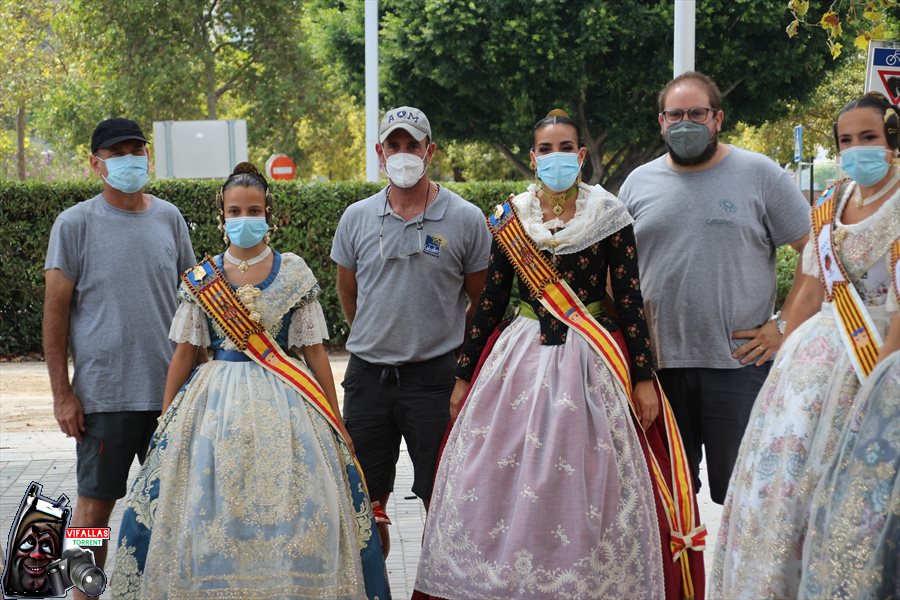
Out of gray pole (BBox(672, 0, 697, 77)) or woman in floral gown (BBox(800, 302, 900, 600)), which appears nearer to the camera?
woman in floral gown (BBox(800, 302, 900, 600))

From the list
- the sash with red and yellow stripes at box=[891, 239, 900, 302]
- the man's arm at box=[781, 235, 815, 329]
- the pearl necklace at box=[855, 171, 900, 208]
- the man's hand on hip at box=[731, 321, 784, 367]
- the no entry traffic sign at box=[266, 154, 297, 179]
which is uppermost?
the no entry traffic sign at box=[266, 154, 297, 179]

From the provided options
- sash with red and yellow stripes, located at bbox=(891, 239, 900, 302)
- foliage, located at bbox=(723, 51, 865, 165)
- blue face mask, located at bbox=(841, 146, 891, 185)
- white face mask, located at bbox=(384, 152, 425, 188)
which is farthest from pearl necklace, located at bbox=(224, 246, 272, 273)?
foliage, located at bbox=(723, 51, 865, 165)

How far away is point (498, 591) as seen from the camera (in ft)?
14.2

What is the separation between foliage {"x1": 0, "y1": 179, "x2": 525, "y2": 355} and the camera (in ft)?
43.9

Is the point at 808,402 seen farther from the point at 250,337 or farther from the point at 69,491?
the point at 69,491

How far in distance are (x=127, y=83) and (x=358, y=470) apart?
24499mm

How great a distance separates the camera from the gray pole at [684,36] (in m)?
10.3

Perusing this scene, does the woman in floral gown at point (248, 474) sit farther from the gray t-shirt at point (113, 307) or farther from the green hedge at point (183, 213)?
the green hedge at point (183, 213)

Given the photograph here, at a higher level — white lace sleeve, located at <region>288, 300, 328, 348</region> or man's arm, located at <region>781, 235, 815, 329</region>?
man's arm, located at <region>781, 235, 815, 329</region>

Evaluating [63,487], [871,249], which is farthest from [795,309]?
[63,487]

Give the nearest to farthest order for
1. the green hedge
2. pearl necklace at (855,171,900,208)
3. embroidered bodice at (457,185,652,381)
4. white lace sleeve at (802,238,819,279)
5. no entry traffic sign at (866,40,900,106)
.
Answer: pearl necklace at (855,171,900,208), white lace sleeve at (802,238,819,279), embroidered bodice at (457,185,652,381), no entry traffic sign at (866,40,900,106), the green hedge

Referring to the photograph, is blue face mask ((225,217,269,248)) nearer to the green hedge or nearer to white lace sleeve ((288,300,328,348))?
white lace sleeve ((288,300,328,348))

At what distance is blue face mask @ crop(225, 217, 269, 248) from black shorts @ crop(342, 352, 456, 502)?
0.82 m

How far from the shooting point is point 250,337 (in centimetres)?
476
